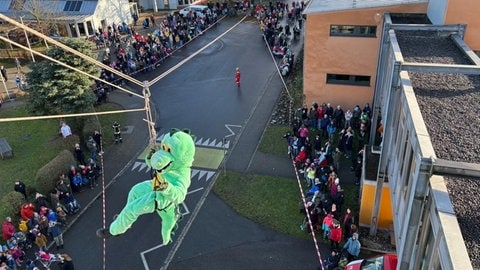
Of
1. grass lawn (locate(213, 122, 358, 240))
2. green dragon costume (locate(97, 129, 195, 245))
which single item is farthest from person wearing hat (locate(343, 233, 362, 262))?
green dragon costume (locate(97, 129, 195, 245))

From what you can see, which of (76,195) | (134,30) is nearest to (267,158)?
(76,195)

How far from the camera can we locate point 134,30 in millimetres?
43344

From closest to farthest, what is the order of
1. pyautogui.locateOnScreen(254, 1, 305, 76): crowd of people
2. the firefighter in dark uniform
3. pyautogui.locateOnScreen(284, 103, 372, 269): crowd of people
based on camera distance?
pyautogui.locateOnScreen(284, 103, 372, 269): crowd of people
the firefighter in dark uniform
pyautogui.locateOnScreen(254, 1, 305, 76): crowd of people

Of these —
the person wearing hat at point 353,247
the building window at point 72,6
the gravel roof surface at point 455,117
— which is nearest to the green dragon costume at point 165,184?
the gravel roof surface at point 455,117

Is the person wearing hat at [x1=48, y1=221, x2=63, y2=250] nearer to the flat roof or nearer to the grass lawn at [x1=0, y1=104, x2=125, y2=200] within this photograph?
the grass lawn at [x1=0, y1=104, x2=125, y2=200]

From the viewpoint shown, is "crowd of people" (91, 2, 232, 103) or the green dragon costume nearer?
the green dragon costume

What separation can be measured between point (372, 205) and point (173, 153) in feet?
30.7

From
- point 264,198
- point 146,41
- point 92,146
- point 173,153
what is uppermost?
point 173,153

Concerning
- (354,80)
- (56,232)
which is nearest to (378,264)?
(56,232)

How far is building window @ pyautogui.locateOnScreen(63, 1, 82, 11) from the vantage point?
40.3 metres

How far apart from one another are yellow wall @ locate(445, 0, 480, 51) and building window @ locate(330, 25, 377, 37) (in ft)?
15.9

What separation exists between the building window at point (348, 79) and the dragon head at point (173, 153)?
1627 centimetres

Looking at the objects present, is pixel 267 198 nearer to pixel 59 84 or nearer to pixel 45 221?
pixel 45 221

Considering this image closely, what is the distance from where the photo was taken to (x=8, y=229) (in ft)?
54.9
